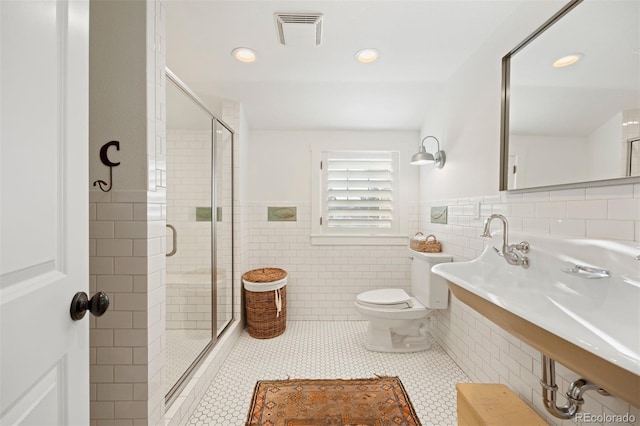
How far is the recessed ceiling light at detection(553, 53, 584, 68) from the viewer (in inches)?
47.8

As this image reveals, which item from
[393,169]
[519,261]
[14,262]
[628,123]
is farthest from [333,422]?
[393,169]

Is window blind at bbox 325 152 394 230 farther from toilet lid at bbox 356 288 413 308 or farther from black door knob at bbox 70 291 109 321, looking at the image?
black door knob at bbox 70 291 109 321

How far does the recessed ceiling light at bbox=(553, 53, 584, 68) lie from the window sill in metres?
1.93

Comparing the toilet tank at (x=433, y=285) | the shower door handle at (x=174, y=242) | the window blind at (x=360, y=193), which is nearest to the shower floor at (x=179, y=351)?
the shower door handle at (x=174, y=242)

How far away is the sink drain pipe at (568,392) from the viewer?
100 centimetres

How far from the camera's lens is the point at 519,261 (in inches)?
54.8

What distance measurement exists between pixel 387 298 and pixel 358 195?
1.16m

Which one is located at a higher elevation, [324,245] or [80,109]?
[80,109]

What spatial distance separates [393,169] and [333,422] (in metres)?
2.36

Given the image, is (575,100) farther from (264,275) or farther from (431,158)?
(264,275)

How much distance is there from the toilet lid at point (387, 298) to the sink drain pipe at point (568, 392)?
1085mm

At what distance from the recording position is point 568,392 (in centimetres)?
105

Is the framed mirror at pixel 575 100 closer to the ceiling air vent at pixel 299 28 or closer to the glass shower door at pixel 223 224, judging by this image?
the ceiling air vent at pixel 299 28

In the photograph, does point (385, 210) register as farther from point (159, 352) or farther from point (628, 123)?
point (159, 352)
